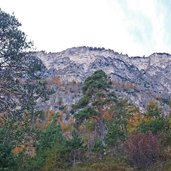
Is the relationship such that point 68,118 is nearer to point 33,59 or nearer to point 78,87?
point 78,87

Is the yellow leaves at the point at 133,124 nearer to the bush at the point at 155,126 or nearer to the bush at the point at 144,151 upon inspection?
the bush at the point at 155,126

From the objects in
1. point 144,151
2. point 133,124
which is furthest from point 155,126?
point 133,124

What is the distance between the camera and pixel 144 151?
3747 cm

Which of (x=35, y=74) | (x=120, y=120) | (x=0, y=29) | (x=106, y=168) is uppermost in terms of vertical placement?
(x=120, y=120)

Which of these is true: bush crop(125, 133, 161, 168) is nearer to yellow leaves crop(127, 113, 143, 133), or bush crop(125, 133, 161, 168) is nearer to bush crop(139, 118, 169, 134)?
bush crop(139, 118, 169, 134)

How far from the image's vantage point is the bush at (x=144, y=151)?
3725 centimetres

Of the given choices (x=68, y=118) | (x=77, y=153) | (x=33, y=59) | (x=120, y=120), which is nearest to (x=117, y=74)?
(x=68, y=118)

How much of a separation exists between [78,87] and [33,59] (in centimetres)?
12577

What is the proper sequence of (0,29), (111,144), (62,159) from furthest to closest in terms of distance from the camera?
(111,144) → (62,159) → (0,29)

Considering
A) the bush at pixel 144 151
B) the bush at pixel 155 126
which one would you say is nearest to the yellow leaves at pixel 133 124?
the bush at pixel 155 126

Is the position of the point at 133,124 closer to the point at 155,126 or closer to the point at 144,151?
the point at 155,126

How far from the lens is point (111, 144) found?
5009 centimetres

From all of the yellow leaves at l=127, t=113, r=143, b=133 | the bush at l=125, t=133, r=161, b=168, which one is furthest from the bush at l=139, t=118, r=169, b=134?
the yellow leaves at l=127, t=113, r=143, b=133

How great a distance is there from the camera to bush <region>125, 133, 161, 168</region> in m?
37.2
